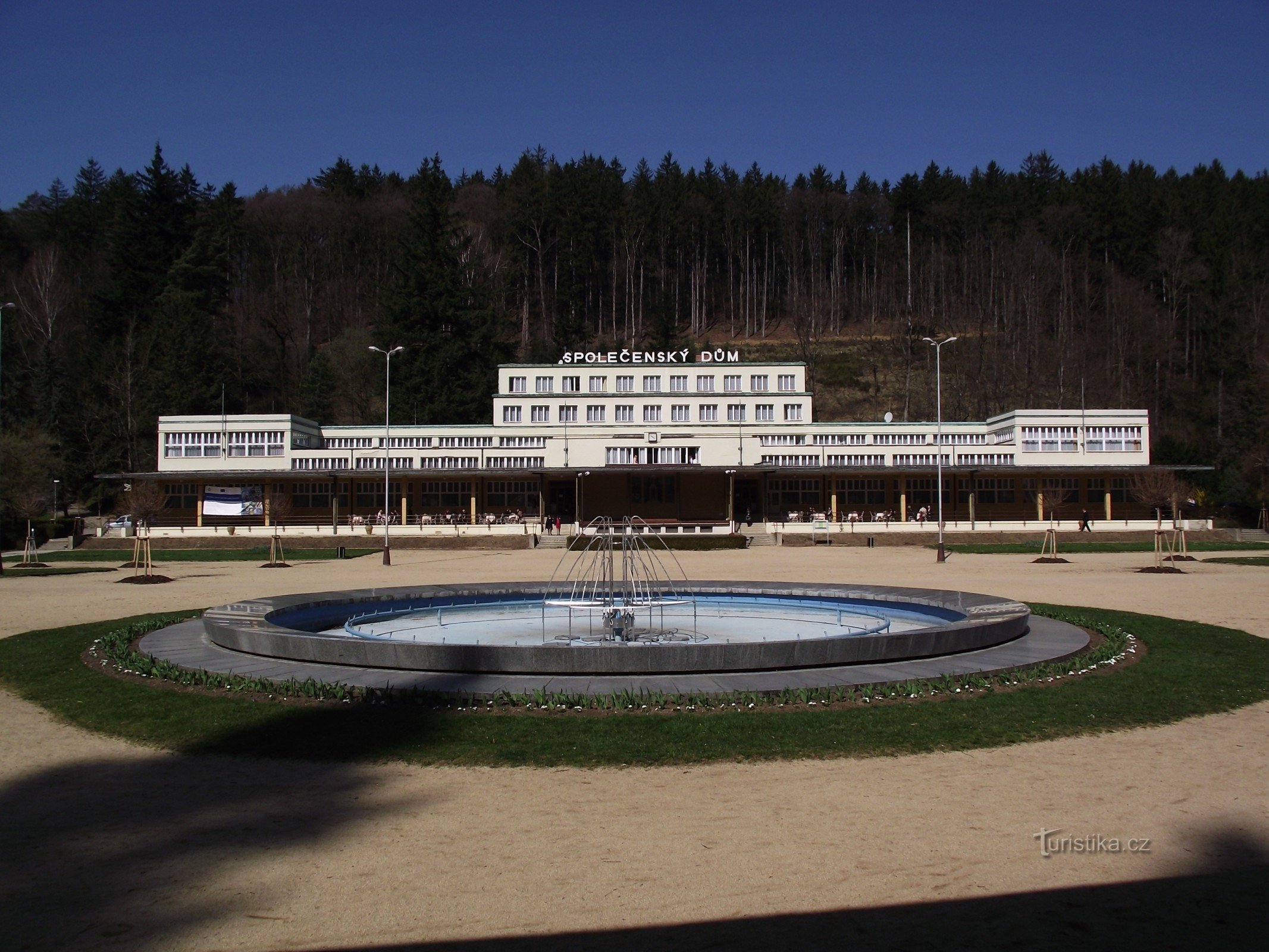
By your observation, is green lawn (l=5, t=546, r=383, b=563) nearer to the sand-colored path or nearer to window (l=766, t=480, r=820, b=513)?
window (l=766, t=480, r=820, b=513)

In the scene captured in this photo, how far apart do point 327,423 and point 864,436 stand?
48995 mm

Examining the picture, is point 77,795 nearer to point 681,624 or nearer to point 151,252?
point 681,624

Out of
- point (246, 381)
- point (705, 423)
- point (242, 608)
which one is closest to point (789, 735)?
point (242, 608)

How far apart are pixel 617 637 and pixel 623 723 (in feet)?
20.4

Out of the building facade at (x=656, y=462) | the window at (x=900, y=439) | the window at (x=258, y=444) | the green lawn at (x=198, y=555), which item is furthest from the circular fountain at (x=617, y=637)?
the window at (x=258, y=444)

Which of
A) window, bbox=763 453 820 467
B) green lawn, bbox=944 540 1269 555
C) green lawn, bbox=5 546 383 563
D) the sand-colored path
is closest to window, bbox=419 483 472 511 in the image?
green lawn, bbox=5 546 383 563

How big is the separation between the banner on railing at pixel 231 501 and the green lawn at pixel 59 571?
1996 cm

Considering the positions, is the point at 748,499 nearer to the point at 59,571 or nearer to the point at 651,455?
the point at 651,455

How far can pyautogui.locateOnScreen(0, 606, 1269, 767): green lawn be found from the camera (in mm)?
9539

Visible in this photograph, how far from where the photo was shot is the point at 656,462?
65688mm

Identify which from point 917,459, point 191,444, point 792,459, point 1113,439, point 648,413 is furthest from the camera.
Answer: point 648,413

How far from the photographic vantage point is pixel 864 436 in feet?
222

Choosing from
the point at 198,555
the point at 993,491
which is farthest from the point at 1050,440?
the point at 198,555

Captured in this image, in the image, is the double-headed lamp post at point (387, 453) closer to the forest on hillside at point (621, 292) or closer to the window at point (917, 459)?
the forest on hillside at point (621, 292)
